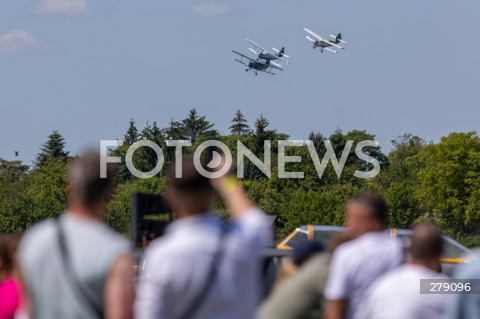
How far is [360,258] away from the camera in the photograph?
28.8ft

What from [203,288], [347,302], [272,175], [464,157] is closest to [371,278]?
[347,302]

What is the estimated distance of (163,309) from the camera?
6.93 m

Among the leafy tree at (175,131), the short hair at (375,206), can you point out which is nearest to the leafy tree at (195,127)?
the leafy tree at (175,131)

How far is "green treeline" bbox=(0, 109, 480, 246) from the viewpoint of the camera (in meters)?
119

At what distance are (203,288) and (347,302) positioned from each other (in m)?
1.80

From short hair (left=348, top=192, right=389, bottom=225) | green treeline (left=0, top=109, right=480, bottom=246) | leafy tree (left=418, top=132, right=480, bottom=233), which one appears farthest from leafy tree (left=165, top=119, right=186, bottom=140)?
short hair (left=348, top=192, right=389, bottom=225)

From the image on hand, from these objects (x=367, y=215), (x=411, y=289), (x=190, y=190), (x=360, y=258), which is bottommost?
(x=411, y=289)

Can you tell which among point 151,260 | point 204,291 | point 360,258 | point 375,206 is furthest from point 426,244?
point 151,260

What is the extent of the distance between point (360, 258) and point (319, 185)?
13553cm

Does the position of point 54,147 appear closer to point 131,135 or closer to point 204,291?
point 131,135

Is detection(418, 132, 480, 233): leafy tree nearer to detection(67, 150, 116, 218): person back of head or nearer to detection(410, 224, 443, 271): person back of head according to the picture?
detection(410, 224, 443, 271): person back of head

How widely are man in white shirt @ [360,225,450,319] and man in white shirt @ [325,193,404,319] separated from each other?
103 millimetres

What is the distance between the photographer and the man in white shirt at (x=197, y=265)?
272 inches

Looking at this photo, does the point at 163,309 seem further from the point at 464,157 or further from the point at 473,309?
the point at 464,157
